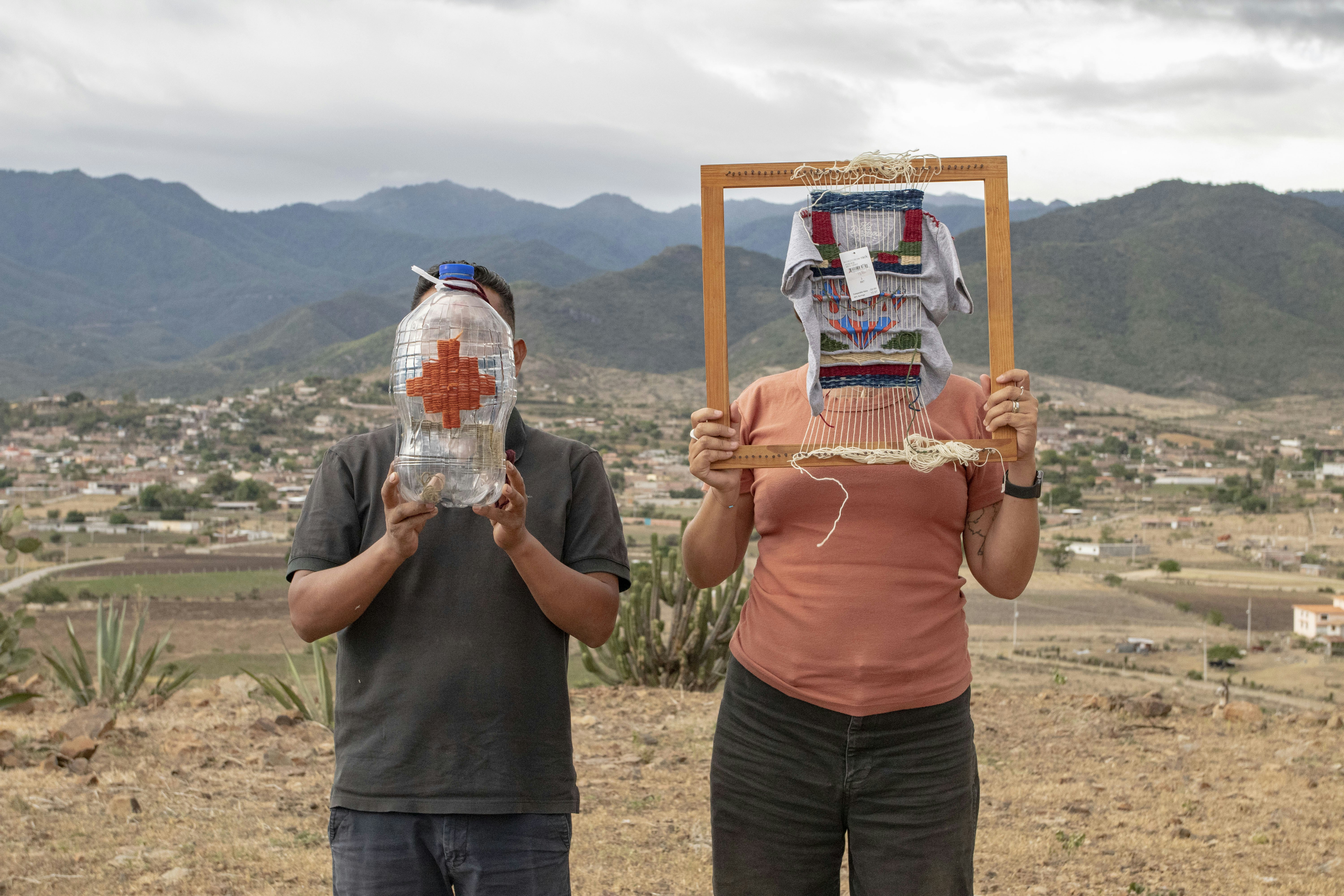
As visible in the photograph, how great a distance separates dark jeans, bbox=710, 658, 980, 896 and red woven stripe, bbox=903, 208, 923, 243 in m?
1.20

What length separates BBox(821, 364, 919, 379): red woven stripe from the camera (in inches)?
105

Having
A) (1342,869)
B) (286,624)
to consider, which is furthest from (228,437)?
(1342,869)

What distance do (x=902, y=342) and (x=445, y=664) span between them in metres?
1.42

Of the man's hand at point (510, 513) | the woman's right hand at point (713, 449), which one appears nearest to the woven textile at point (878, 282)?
the woman's right hand at point (713, 449)

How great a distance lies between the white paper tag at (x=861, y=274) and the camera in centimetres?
268

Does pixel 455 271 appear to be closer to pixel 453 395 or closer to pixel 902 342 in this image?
pixel 453 395

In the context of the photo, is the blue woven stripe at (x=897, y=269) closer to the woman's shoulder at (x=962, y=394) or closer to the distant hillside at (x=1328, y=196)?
the woman's shoulder at (x=962, y=394)

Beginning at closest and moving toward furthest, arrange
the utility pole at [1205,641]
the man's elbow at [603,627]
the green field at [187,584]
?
the man's elbow at [603,627] → the utility pole at [1205,641] → the green field at [187,584]

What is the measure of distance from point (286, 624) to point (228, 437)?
4230cm

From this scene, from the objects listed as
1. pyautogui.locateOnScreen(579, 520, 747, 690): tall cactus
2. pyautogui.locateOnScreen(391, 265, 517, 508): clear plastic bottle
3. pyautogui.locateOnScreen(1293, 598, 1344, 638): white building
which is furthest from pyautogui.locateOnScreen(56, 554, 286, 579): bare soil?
pyautogui.locateOnScreen(391, 265, 517, 508): clear plastic bottle

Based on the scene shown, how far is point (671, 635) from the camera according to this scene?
29.4 ft

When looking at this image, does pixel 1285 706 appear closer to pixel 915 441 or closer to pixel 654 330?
pixel 915 441

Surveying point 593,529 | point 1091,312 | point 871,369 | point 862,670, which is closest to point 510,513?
point 593,529

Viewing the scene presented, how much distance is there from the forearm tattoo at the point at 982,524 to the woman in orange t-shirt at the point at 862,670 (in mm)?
11
